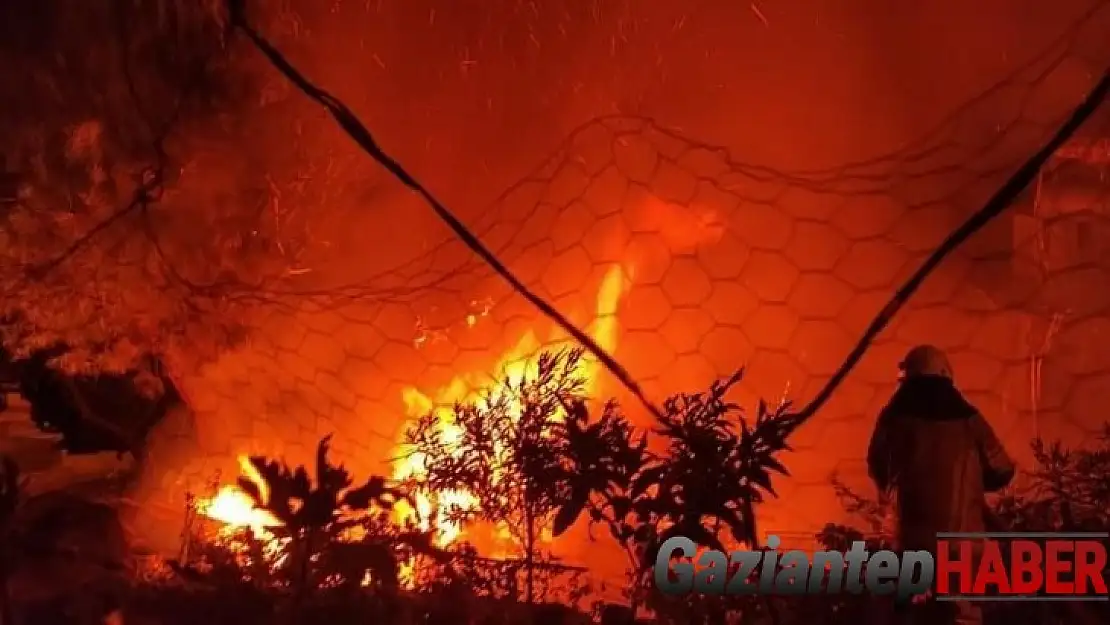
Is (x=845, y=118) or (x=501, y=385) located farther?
(x=501, y=385)

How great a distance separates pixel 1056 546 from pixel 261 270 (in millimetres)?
2605

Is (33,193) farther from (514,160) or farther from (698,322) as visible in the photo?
(698,322)

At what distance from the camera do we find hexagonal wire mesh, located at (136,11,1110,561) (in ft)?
7.90

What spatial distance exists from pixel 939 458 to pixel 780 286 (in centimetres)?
87

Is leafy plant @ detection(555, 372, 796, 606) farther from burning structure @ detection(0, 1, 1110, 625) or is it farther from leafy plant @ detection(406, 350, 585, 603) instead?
burning structure @ detection(0, 1, 1110, 625)

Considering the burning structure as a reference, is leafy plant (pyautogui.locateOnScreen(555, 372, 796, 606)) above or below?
below

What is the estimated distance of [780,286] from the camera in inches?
107

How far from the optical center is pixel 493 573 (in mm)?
2510

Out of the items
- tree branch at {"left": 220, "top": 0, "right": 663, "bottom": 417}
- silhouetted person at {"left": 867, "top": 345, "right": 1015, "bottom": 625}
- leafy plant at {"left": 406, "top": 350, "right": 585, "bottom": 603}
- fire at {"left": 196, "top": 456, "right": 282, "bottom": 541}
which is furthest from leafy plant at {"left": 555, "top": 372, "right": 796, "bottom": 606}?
fire at {"left": 196, "top": 456, "right": 282, "bottom": 541}

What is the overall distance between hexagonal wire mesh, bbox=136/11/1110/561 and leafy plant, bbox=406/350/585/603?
0.41m

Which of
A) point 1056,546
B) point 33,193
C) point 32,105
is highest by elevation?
point 32,105

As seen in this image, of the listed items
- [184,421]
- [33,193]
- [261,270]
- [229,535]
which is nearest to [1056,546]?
[229,535]

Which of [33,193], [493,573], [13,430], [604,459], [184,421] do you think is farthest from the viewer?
[13,430]

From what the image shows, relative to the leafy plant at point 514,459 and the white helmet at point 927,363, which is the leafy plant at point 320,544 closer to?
the leafy plant at point 514,459
